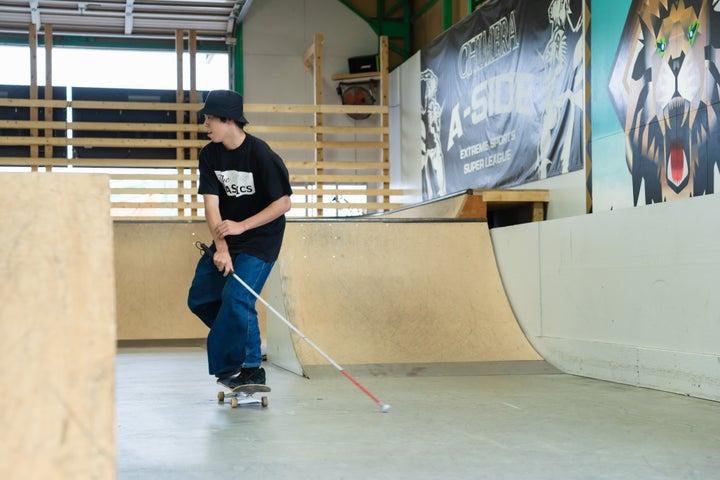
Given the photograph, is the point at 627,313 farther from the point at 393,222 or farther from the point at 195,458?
the point at 195,458

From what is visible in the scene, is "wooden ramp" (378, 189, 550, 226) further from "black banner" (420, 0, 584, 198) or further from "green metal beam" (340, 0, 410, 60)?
"green metal beam" (340, 0, 410, 60)

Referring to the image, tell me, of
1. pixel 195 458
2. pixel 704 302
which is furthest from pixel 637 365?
pixel 195 458

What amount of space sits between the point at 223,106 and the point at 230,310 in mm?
981

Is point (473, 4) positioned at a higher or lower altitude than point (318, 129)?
higher

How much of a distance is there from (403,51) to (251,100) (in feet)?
9.34

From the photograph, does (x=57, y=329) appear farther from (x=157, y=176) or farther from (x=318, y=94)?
(x=318, y=94)

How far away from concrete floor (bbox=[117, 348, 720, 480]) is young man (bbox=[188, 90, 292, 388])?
0.93ft

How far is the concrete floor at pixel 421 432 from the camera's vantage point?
2709 mm

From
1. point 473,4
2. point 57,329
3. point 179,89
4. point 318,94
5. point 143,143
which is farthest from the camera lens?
point 179,89

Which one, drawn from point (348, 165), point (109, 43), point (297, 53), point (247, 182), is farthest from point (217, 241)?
point (109, 43)

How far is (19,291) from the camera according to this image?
69.9 inches

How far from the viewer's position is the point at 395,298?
20.2ft

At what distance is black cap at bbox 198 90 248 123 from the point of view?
4.11 metres

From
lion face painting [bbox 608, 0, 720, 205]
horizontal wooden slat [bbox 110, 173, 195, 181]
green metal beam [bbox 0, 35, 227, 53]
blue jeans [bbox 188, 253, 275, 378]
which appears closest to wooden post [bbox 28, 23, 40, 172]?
green metal beam [bbox 0, 35, 227, 53]
